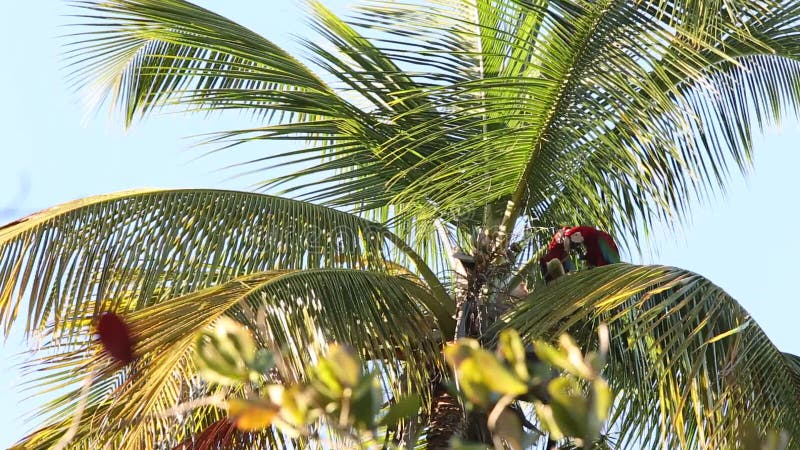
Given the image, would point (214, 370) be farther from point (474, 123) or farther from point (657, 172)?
point (657, 172)

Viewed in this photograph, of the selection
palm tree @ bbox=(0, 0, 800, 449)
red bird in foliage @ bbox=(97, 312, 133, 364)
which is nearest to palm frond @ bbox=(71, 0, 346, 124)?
palm tree @ bbox=(0, 0, 800, 449)

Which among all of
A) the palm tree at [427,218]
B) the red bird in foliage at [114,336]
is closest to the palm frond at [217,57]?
the palm tree at [427,218]

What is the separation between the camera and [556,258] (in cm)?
539

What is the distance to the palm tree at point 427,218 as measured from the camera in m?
4.48

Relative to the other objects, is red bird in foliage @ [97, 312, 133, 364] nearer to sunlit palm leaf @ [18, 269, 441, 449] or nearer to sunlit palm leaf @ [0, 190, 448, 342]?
sunlit palm leaf @ [18, 269, 441, 449]

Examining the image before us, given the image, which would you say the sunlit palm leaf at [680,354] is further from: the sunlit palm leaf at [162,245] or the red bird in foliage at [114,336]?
the red bird in foliage at [114,336]

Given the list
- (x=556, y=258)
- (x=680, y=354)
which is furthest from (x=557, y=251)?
(x=680, y=354)

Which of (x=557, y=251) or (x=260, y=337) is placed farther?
(x=557, y=251)

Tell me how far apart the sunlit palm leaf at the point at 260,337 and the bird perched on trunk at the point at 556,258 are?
584mm

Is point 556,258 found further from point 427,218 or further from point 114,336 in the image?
point 114,336

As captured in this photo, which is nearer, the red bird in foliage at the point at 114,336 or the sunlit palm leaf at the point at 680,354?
the red bird in foliage at the point at 114,336

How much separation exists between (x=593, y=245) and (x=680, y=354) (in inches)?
46.3

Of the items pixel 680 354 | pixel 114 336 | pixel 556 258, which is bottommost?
pixel 680 354

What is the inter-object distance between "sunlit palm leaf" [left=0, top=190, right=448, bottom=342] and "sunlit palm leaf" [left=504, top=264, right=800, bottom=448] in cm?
78
